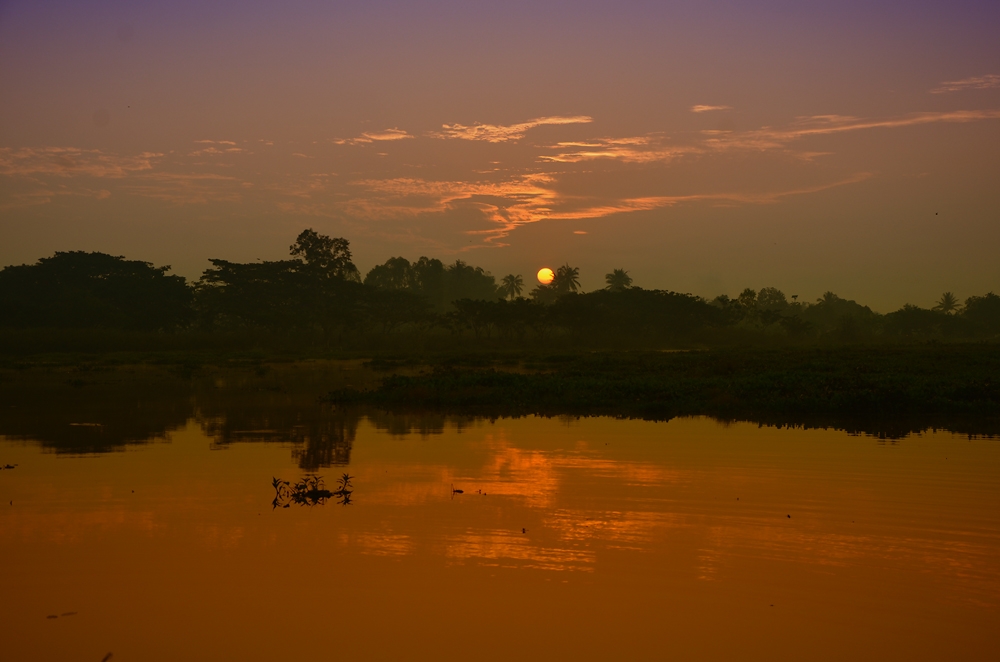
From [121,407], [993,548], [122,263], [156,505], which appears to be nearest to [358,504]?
[156,505]

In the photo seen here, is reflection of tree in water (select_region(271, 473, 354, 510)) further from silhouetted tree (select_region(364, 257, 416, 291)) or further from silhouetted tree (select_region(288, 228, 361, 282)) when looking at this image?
silhouetted tree (select_region(364, 257, 416, 291))

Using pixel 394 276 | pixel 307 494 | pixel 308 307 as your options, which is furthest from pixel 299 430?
pixel 394 276

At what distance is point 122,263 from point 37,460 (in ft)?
230

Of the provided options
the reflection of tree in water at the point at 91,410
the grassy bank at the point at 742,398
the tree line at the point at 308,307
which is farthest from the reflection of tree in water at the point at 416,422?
the tree line at the point at 308,307

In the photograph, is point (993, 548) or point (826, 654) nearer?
point (826, 654)

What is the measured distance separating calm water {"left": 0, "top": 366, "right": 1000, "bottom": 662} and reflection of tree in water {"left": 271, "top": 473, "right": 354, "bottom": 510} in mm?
115

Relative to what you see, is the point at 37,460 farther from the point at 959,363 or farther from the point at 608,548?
the point at 959,363

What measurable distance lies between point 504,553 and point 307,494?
11.2ft

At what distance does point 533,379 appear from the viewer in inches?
1099

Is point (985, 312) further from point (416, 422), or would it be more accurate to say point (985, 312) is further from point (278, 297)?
point (416, 422)

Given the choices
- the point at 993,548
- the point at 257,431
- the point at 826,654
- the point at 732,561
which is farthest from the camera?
→ the point at 257,431

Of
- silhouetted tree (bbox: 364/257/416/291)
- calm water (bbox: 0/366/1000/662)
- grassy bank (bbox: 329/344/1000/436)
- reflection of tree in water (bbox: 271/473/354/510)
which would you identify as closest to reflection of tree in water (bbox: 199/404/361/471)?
calm water (bbox: 0/366/1000/662)

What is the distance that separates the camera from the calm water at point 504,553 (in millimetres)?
6465

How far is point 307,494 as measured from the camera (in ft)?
35.6
